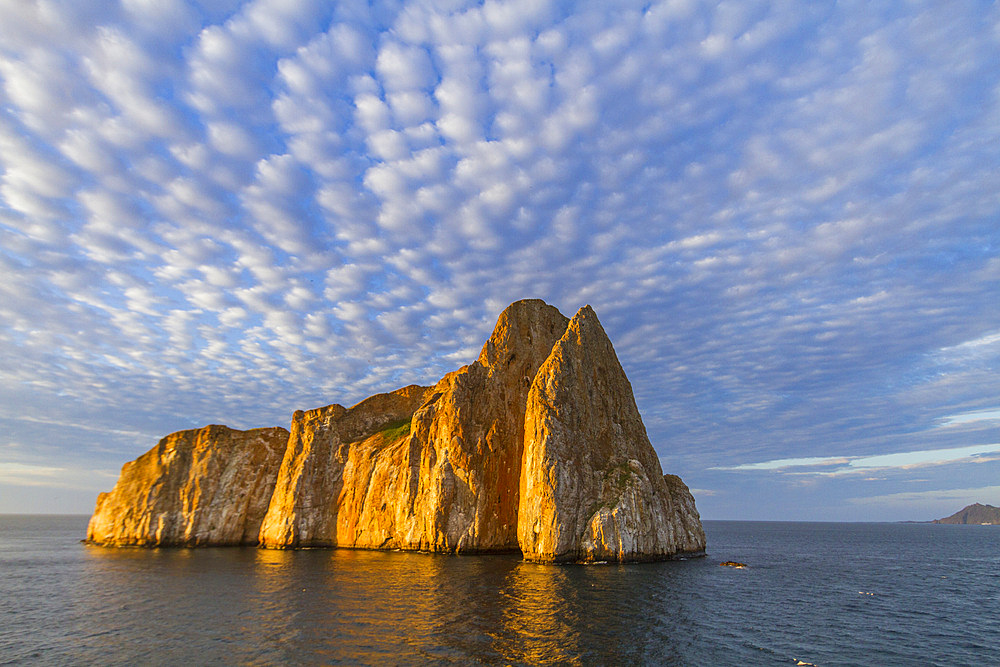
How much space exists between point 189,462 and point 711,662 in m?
96.4

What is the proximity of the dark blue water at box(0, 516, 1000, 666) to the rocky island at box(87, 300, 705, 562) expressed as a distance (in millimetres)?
7749

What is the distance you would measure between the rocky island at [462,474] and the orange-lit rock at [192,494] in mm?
217

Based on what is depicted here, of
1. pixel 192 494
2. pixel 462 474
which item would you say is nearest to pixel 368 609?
pixel 462 474

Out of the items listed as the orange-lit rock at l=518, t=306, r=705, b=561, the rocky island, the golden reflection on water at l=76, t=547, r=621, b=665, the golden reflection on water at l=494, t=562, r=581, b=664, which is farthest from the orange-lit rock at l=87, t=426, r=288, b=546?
the golden reflection on water at l=494, t=562, r=581, b=664

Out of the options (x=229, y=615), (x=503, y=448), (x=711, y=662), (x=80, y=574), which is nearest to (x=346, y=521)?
(x=503, y=448)

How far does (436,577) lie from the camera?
4884 cm

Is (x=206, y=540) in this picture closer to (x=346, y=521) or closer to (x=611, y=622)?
(x=346, y=521)

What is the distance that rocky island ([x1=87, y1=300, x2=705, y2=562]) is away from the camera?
62000mm

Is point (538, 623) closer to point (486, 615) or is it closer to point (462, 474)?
point (486, 615)

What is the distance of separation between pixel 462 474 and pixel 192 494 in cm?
5260

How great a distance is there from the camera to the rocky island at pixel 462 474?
203 feet

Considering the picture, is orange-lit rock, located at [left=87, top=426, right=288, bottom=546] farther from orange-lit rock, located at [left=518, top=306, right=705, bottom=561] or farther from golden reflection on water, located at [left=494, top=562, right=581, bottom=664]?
golden reflection on water, located at [left=494, top=562, right=581, bottom=664]

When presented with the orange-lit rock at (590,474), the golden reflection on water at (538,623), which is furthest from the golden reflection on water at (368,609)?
the orange-lit rock at (590,474)

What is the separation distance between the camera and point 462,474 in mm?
72500
